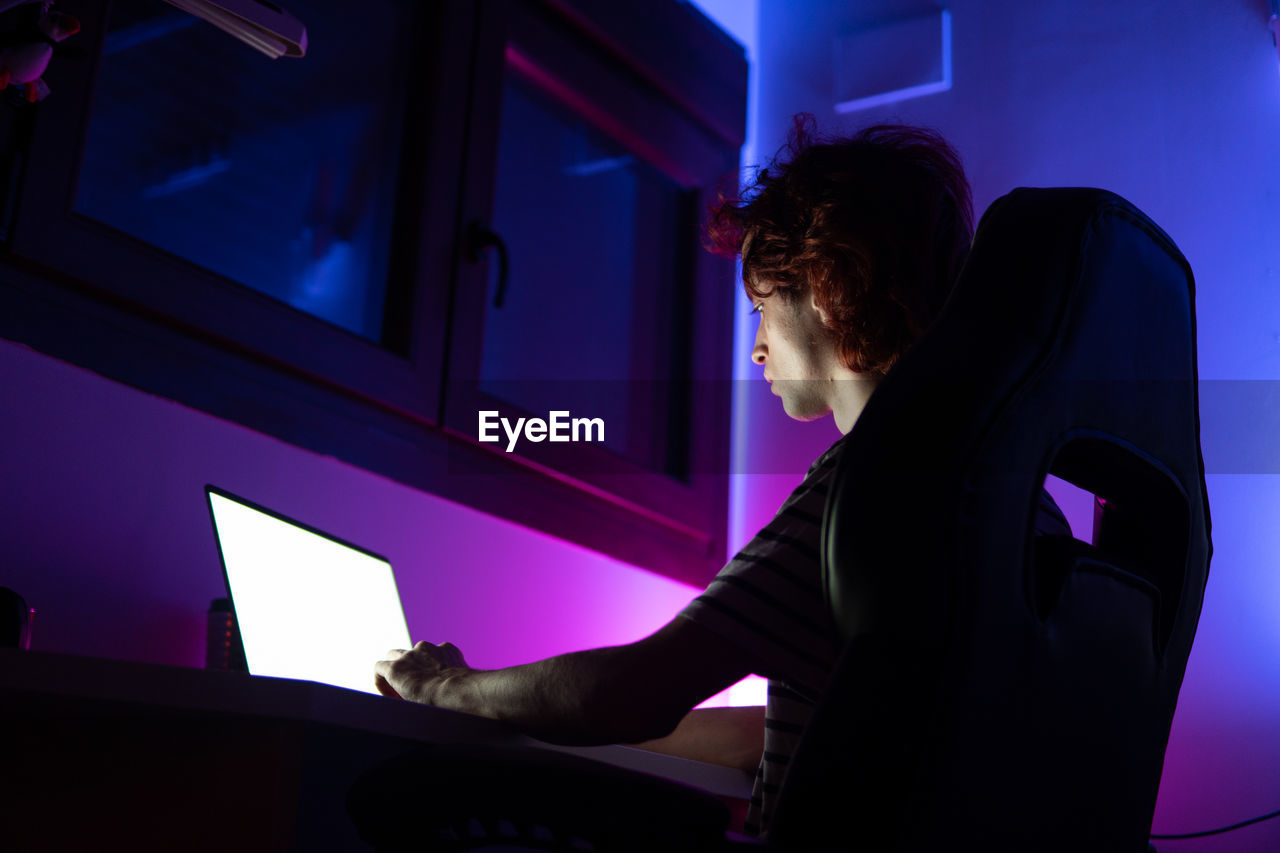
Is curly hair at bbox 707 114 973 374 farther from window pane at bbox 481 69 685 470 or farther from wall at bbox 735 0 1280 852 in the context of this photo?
wall at bbox 735 0 1280 852

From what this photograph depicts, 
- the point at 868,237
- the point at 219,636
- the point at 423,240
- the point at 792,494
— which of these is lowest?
the point at 219,636

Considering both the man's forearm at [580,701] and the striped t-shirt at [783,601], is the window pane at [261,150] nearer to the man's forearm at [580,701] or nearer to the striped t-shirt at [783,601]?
the man's forearm at [580,701]

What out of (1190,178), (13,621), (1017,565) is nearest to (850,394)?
(1017,565)

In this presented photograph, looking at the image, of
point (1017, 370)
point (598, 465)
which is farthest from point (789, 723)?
point (598, 465)

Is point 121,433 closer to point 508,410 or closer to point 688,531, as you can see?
point 508,410

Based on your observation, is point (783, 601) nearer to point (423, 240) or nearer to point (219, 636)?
point (219, 636)

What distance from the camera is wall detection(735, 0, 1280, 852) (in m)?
2.24

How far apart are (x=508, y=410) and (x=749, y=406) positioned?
81 centimetres

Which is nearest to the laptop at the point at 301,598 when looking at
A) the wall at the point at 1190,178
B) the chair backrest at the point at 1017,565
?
the chair backrest at the point at 1017,565

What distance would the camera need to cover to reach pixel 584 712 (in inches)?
40.6

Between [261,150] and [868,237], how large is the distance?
107 centimetres

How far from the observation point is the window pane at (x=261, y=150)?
1.79 metres

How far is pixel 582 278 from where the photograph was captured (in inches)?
105

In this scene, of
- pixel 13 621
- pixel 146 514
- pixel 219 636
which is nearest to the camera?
pixel 13 621
